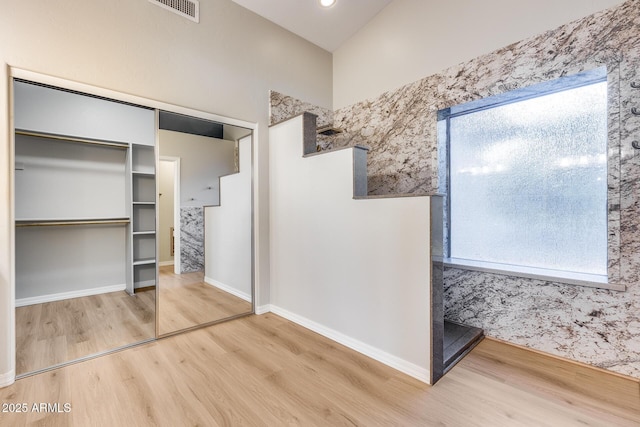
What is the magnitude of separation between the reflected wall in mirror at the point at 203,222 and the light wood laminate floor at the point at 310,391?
54cm

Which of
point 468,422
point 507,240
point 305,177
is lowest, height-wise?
point 468,422

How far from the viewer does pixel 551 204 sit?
2.27 m

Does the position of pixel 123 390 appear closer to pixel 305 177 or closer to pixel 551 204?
pixel 305 177

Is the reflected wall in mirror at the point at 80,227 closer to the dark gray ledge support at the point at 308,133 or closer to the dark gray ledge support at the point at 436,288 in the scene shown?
the dark gray ledge support at the point at 308,133

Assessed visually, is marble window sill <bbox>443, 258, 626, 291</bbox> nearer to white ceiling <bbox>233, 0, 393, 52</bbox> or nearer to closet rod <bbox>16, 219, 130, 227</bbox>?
white ceiling <bbox>233, 0, 393, 52</bbox>

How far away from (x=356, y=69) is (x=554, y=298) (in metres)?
3.00

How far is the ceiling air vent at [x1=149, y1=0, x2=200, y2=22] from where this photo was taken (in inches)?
92.2

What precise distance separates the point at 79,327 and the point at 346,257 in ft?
8.11

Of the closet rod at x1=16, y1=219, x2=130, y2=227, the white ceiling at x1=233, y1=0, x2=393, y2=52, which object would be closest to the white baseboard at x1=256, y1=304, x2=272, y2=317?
the closet rod at x1=16, y1=219, x2=130, y2=227

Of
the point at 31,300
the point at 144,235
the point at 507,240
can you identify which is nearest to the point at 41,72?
the point at 144,235

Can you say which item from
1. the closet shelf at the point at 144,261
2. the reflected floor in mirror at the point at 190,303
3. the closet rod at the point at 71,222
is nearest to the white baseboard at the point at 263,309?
the reflected floor in mirror at the point at 190,303

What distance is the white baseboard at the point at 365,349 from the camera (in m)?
1.88

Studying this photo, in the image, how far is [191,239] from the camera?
8.79 feet

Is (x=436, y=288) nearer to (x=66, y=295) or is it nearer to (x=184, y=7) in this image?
(x=184, y=7)
